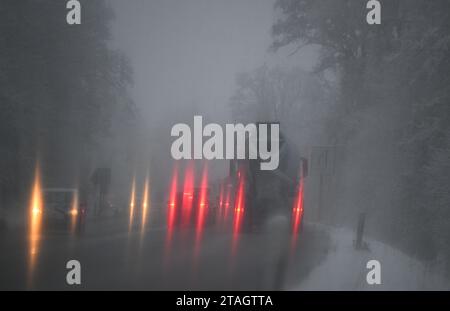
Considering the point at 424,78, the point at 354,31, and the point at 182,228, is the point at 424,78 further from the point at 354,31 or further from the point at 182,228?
the point at 354,31

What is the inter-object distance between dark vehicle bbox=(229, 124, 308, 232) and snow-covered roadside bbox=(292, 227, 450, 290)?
5.23 m

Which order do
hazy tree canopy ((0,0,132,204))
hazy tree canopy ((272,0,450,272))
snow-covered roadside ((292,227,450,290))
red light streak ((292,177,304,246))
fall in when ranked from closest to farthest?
1. snow-covered roadside ((292,227,450,290))
2. hazy tree canopy ((272,0,450,272))
3. red light streak ((292,177,304,246))
4. hazy tree canopy ((0,0,132,204))

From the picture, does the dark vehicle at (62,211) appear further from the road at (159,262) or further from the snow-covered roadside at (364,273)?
the snow-covered roadside at (364,273)

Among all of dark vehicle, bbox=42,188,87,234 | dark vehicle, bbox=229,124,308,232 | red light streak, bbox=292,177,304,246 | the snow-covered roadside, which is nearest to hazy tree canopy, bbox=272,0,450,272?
the snow-covered roadside

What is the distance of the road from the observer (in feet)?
37.1

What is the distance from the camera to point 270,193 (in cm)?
2527

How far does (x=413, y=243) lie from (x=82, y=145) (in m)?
23.5

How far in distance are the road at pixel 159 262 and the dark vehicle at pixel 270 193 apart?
3.27 meters

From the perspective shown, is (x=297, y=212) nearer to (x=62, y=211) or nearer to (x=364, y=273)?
(x=62, y=211)

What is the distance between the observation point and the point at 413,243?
2369cm

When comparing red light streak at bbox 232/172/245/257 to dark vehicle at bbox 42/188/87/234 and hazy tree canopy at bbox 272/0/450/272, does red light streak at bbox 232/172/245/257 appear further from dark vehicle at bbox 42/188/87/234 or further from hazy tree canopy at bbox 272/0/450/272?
dark vehicle at bbox 42/188/87/234
